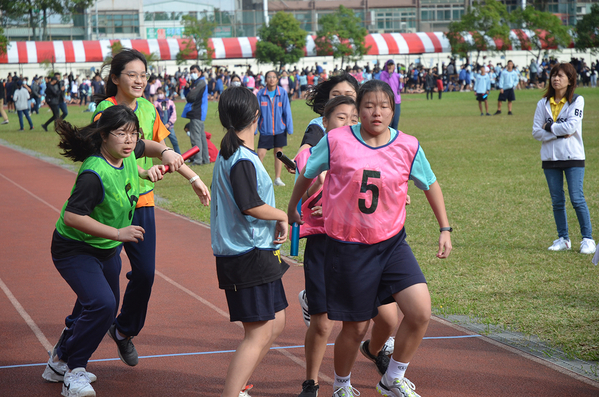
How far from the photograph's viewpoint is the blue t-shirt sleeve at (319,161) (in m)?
3.61

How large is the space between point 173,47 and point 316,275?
65431mm

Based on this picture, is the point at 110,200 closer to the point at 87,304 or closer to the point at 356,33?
the point at 87,304

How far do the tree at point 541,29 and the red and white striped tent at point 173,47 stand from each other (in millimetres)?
855

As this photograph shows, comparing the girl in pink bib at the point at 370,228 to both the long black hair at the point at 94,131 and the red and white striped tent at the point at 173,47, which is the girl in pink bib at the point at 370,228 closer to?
the long black hair at the point at 94,131

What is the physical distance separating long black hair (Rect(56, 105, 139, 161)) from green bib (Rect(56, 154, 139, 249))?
3.0 inches

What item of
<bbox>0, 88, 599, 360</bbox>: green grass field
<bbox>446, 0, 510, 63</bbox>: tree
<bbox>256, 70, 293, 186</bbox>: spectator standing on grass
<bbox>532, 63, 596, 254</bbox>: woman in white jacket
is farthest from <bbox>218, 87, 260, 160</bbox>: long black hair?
<bbox>446, 0, 510, 63</bbox>: tree

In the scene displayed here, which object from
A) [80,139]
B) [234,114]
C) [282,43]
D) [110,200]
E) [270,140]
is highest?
[282,43]

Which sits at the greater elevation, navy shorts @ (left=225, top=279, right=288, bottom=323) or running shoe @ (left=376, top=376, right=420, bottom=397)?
navy shorts @ (left=225, top=279, right=288, bottom=323)

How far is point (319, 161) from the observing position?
3.62 meters

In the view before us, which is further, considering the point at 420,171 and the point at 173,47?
the point at 173,47

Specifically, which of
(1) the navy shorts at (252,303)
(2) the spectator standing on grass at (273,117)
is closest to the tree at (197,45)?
(2) the spectator standing on grass at (273,117)

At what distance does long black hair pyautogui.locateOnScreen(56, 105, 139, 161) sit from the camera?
3.76m

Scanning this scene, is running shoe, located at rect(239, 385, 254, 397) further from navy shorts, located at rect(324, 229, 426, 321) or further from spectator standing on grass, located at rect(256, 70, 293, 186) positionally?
spectator standing on grass, located at rect(256, 70, 293, 186)

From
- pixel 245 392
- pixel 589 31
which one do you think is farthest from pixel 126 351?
pixel 589 31
